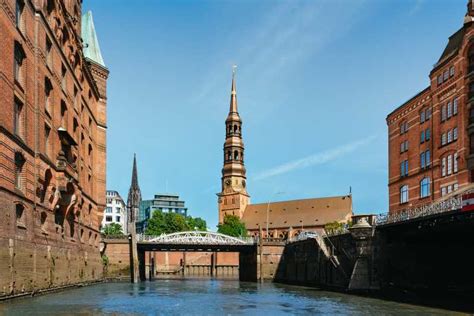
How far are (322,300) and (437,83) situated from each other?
2512cm

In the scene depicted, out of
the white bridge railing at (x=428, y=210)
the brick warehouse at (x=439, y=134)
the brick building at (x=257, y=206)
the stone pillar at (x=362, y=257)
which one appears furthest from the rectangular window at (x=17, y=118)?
the brick building at (x=257, y=206)

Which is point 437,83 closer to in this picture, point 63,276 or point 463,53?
point 463,53

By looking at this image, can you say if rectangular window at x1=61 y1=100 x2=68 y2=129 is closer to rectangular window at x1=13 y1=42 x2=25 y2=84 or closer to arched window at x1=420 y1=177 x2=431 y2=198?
rectangular window at x1=13 y1=42 x2=25 y2=84

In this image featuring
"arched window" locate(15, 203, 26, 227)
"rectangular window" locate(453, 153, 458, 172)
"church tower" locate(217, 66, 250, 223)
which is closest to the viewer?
"arched window" locate(15, 203, 26, 227)

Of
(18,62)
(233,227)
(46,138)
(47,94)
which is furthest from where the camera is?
(233,227)

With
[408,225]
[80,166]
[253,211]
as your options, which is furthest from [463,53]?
[253,211]

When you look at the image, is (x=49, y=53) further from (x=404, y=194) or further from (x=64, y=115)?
(x=404, y=194)

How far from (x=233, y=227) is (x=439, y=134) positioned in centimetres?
9819

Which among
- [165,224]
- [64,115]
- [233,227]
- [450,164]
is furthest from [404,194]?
[233,227]

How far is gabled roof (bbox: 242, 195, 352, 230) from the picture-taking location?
150 meters

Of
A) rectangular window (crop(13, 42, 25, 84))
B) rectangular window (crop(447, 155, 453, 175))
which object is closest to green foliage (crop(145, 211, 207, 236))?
rectangular window (crop(447, 155, 453, 175))

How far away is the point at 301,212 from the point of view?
515 feet

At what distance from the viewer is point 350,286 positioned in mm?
47625

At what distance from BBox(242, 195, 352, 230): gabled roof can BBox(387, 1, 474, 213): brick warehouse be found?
81799 millimetres
